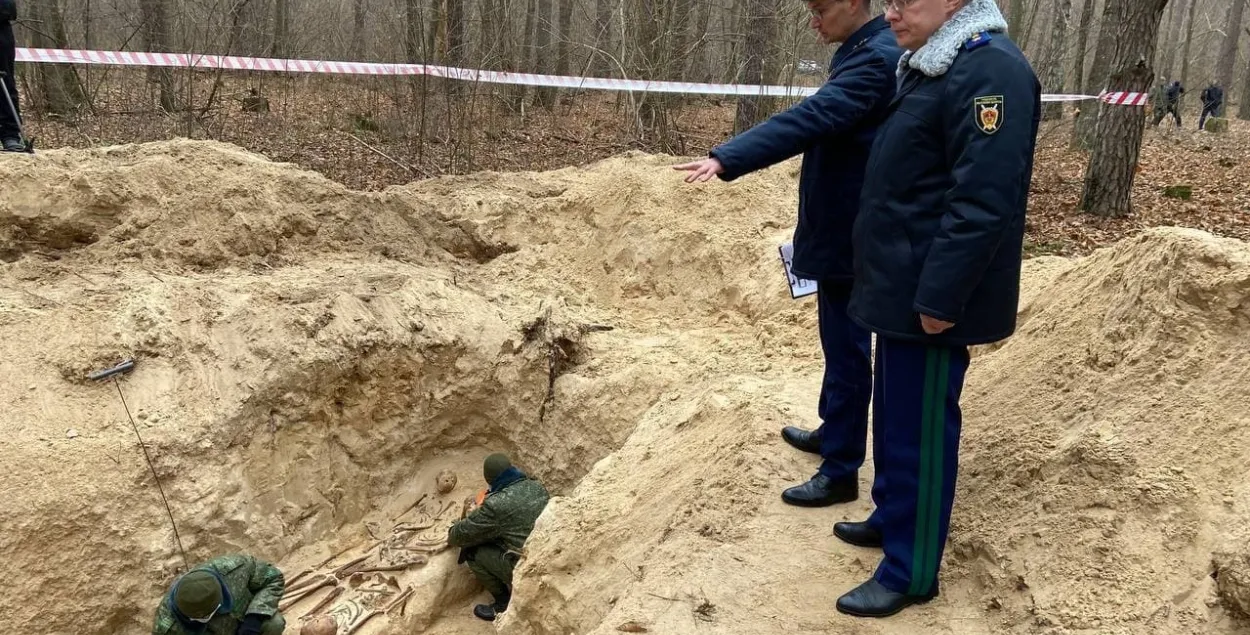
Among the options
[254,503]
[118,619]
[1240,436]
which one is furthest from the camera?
[254,503]

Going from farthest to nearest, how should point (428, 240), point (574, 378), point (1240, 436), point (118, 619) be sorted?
point (428, 240) → point (574, 378) → point (118, 619) → point (1240, 436)

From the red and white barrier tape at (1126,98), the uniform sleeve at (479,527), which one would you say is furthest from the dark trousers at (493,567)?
the red and white barrier tape at (1126,98)

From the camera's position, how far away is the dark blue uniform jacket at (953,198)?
2301 mm

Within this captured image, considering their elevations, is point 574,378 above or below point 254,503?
above

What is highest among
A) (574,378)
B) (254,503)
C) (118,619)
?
(574,378)

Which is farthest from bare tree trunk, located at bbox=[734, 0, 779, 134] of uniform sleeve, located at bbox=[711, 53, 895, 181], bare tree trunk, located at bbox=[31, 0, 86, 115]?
uniform sleeve, located at bbox=[711, 53, 895, 181]

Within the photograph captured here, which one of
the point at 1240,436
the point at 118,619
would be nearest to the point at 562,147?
the point at 118,619

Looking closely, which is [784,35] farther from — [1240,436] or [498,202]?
[1240,436]

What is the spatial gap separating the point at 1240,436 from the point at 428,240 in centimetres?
609

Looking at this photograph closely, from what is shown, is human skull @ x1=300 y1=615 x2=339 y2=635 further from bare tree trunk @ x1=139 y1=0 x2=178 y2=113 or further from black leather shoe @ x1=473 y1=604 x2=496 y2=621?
bare tree trunk @ x1=139 y1=0 x2=178 y2=113

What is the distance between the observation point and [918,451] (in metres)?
2.63

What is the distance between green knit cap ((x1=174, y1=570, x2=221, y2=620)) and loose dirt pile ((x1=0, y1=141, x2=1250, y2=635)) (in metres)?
0.53

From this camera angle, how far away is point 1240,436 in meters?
2.78

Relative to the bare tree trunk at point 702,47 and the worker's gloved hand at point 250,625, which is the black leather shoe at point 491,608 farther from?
the bare tree trunk at point 702,47
